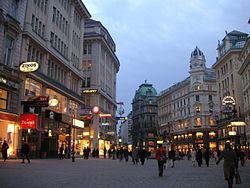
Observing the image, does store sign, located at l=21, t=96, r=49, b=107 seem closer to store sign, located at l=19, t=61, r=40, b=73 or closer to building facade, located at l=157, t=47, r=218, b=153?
store sign, located at l=19, t=61, r=40, b=73

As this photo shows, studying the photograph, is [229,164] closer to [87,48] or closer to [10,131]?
[10,131]

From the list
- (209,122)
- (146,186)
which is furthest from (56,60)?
(209,122)

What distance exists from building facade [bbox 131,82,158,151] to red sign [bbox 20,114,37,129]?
303 ft

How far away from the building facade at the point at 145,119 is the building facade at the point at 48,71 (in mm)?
77399

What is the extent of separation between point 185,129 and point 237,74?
28.6m

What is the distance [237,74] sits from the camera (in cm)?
6481

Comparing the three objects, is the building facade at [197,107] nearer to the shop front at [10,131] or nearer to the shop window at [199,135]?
the shop window at [199,135]

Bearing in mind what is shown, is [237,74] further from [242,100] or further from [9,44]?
[9,44]

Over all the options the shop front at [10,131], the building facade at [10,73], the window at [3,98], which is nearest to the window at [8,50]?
the building facade at [10,73]

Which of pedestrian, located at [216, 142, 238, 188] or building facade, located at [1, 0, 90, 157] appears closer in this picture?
pedestrian, located at [216, 142, 238, 188]

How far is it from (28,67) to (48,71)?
9.59m

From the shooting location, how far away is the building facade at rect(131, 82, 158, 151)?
401ft

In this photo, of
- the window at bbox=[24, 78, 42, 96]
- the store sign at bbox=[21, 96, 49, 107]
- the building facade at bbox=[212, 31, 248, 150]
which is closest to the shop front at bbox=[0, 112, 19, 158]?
the store sign at bbox=[21, 96, 49, 107]

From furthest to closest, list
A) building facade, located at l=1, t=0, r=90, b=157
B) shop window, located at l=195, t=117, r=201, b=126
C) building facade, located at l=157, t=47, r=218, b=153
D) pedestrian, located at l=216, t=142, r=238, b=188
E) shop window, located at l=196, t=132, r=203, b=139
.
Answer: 1. shop window, located at l=195, t=117, r=201, b=126
2. shop window, located at l=196, t=132, r=203, b=139
3. building facade, located at l=157, t=47, r=218, b=153
4. building facade, located at l=1, t=0, r=90, b=157
5. pedestrian, located at l=216, t=142, r=238, b=188
